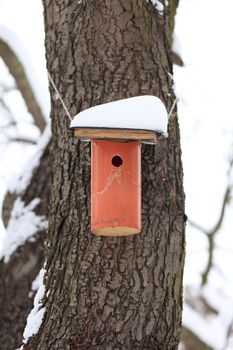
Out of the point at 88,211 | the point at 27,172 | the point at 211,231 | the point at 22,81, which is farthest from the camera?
the point at 211,231

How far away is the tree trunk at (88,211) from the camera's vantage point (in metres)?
3.24

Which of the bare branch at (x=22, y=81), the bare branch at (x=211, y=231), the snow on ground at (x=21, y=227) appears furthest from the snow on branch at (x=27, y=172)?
the bare branch at (x=211, y=231)

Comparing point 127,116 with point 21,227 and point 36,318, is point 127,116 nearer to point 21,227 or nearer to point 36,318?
point 36,318

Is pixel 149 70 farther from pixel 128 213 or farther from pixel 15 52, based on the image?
pixel 15 52

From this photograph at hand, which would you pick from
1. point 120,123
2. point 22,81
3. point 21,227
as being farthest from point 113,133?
point 22,81

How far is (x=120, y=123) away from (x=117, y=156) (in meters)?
0.15

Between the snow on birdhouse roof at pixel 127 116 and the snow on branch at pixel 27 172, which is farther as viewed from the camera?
the snow on branch at pixel 27 172

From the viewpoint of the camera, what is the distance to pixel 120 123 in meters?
3.09

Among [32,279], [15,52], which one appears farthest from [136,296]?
[15,52]

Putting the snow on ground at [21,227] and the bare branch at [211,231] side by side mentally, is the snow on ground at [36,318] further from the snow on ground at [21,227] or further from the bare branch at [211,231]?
the bare branch at [211,231]

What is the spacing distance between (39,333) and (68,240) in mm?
403

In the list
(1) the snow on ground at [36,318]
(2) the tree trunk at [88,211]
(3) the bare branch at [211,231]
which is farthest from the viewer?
(3) the bare branch at [211,231]

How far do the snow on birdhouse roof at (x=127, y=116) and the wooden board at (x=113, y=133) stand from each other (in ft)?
0.05

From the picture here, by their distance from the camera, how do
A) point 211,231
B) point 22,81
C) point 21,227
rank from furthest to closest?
1. point 211,231
2. point 22,81
3. point 21,227
